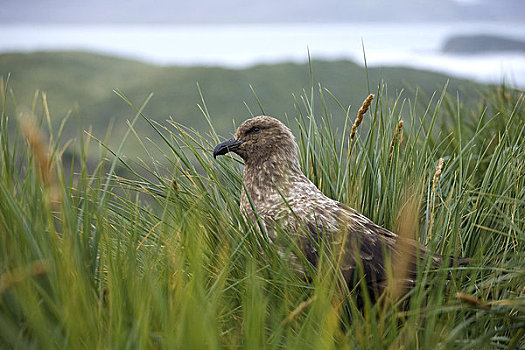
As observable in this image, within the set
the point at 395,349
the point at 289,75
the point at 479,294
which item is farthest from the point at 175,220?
the point at 289,75

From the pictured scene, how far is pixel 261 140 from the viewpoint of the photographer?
7.37 feet

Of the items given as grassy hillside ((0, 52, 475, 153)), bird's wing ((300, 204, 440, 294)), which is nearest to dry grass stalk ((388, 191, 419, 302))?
bird's wing ((300, 204, 440, 294))

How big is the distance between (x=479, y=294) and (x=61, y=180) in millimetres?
1117

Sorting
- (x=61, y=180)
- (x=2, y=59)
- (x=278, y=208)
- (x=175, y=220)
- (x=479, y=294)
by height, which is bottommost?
(x=479, y=294)

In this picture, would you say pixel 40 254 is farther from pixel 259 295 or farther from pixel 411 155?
pixel 411 155

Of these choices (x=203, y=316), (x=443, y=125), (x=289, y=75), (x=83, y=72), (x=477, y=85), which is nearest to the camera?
(x=203, y=316)

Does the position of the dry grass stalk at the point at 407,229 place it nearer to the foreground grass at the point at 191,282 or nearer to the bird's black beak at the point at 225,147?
the foreground grass at the point at 191,282

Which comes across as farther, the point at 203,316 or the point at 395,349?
the point at 395,349

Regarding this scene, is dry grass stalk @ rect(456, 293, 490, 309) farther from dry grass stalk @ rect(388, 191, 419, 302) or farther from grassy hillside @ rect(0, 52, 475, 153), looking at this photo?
grassy hillside @ rect(0, 52, 475, 153)

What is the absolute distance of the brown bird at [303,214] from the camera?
1.67 m

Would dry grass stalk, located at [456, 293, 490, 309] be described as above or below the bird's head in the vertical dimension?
below

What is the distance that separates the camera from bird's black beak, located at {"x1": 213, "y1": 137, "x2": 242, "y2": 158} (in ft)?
7.07

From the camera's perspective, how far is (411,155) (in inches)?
81.2

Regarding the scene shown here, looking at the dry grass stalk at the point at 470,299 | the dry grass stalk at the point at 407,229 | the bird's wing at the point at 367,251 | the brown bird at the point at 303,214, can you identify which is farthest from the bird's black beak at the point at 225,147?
the dry grass stalk at the point at 470,299
